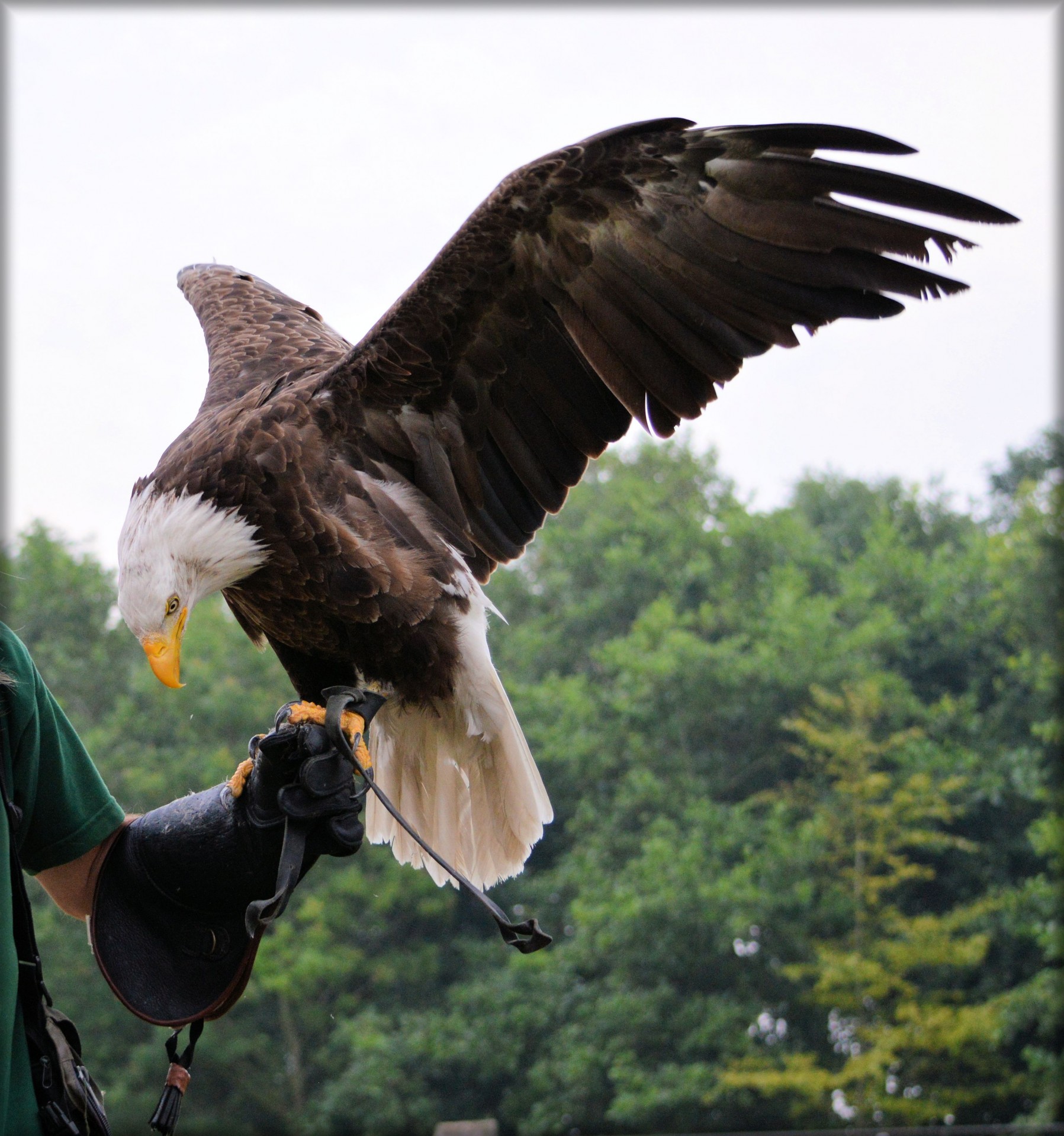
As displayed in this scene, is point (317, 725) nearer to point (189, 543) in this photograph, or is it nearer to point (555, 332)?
point (189, 543)

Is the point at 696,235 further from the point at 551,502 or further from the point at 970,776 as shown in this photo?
the point at 970,776

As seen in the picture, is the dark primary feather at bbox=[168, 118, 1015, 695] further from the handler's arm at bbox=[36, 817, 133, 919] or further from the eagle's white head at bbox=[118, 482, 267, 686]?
the handler's arm at bbox=[36, 817, 133, 919]

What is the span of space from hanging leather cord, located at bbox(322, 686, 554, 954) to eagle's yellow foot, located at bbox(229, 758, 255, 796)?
0.15 m

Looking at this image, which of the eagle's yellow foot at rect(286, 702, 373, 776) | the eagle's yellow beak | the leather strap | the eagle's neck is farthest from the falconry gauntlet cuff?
the eagle's neck

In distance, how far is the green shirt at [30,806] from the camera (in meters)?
1.48

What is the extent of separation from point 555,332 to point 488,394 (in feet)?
0.62

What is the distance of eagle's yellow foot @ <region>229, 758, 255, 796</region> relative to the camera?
2.10 meters

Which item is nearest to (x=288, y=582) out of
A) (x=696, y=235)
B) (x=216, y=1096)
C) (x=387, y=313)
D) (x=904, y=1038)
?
(x=387, y=313)

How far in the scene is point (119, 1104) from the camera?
47.9ft

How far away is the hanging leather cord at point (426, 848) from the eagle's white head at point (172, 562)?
11.5 inches

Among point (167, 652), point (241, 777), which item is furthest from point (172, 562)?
point (241, 777)

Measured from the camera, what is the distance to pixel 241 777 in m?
2.24

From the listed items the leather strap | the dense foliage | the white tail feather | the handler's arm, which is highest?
the dense foliage

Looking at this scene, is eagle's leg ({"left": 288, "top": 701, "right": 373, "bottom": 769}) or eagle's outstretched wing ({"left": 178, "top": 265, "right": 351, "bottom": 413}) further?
eagle's outstretched wing ({"left": 178, "top": 265, "right": 351, "bottom": 413})
